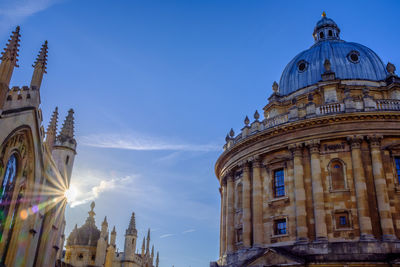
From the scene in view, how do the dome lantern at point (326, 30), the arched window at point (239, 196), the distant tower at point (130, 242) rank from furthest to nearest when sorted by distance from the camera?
the distant tower at point (130, 242), the dome lantern at point (326, 30), the arched window at point (239, 196)

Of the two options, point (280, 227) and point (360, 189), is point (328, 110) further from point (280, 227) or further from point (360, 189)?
point (280, 227)

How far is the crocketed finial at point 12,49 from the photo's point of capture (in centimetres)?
1591

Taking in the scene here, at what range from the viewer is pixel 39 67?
19188 mm

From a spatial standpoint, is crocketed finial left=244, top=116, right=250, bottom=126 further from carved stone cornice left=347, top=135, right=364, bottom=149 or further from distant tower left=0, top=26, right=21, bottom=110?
distant tower left=0, top=26, right=21, bottom=110

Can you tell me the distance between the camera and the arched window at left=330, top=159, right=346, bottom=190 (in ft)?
83.3

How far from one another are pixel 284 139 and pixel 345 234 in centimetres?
778

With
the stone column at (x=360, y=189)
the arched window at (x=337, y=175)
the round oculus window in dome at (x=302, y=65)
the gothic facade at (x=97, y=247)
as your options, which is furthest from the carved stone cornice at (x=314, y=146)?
the gothic facade at (x=97, y=247)

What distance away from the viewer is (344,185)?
82.7ft

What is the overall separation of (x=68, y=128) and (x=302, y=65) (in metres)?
22.5

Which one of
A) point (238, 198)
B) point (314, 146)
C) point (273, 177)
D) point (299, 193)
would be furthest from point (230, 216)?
point (314, 146)

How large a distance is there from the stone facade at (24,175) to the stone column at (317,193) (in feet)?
54.7

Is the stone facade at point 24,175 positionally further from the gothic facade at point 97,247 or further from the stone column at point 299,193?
the gothic facade at point 97,247

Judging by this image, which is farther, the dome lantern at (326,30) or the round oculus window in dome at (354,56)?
the dome lantern at (326,30)

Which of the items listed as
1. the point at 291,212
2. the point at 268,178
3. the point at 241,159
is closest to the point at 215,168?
the point at 241,159
